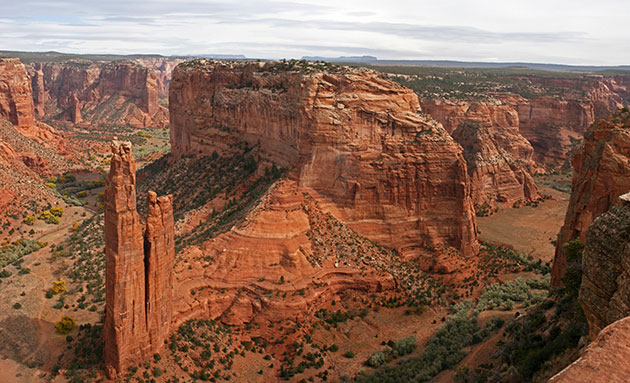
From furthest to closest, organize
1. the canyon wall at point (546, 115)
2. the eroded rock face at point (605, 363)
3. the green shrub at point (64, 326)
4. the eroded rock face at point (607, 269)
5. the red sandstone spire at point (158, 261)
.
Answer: the canyon wall at point (546, 115), the green shrub at point (64, 326), the red sandstone spire at point (158, 261), the eroded rock face at point (607, 269), the eroded rock face at point (605, 363)

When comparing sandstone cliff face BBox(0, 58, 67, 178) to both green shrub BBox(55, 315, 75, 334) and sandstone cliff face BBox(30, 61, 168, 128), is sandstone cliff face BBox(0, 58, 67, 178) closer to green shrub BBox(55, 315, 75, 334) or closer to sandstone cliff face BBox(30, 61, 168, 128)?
sandstone cliff face BBox(30, 61, 168, 128)

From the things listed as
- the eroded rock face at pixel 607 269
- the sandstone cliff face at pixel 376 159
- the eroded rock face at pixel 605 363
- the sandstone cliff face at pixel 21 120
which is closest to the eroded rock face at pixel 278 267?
the sandstone cliff face at pixel 376 159

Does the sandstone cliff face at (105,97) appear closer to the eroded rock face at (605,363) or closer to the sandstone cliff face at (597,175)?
the sandstone cliff face at (597,175)

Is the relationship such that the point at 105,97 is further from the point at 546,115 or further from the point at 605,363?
the point at 605,363

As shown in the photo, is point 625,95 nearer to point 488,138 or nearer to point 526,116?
point 526,116

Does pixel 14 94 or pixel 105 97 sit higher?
pixel 14 94

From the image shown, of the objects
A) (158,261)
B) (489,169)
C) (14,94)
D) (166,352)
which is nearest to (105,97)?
(14,94)
